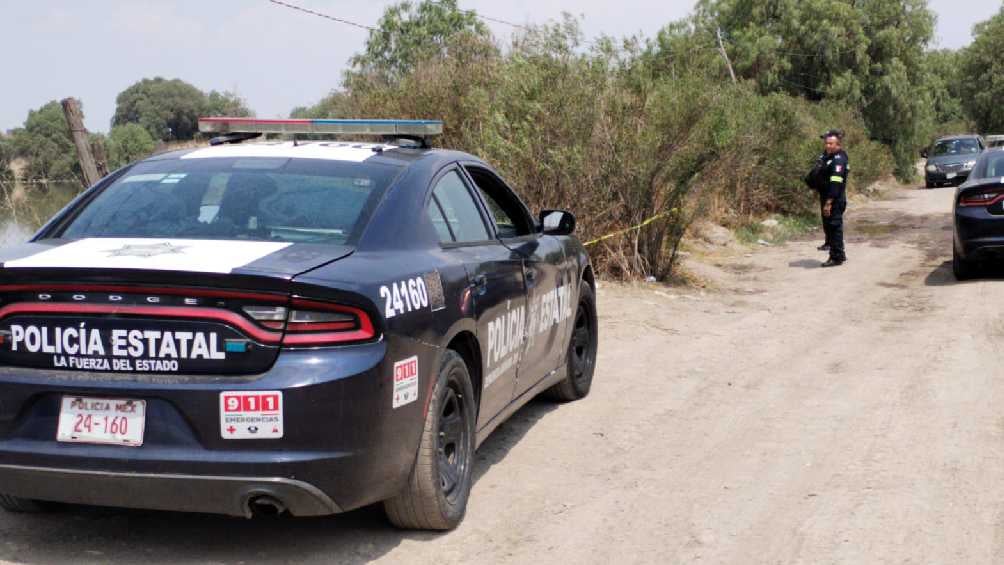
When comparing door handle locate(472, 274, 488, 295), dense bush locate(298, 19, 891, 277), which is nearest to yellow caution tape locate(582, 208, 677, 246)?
dense bush locate(298, 19, 891, 277)

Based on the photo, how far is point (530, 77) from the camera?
40.4 ft

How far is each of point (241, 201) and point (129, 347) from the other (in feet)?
3.33

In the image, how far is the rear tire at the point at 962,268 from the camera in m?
13.0

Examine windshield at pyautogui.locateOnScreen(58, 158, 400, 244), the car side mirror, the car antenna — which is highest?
the car antenna

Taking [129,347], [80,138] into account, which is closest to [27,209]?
[80,138]

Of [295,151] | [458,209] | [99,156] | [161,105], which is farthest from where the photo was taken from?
[161,105]

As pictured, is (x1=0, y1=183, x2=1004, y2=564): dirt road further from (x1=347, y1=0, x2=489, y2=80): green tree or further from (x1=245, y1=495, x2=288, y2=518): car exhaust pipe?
(x1=347, y1=0, x2=489, y2=80): green tree

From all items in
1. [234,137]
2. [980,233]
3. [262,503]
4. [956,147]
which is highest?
[234,137]

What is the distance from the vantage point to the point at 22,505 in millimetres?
4633

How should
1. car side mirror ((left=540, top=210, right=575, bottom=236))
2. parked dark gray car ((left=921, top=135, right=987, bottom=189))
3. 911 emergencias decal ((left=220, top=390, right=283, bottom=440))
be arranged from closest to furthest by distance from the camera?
1. 911 emergencias decal ((left=220, top=390, right=283, bottom=440))
2. car side mirror ((left=540, top=210, right=575, bottom=236))
3. parked dark gray car ((left=921, top=135, right=987, bottom=189))

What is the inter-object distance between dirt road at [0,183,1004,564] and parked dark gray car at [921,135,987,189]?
25.7 meters

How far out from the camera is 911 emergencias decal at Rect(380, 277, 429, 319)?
405cm

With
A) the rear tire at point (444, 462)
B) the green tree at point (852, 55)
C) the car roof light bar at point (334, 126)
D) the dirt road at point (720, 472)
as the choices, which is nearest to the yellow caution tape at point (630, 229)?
the dirt road at point (720, 472)

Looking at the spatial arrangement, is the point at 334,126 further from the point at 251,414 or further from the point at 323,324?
the point at 251,414
